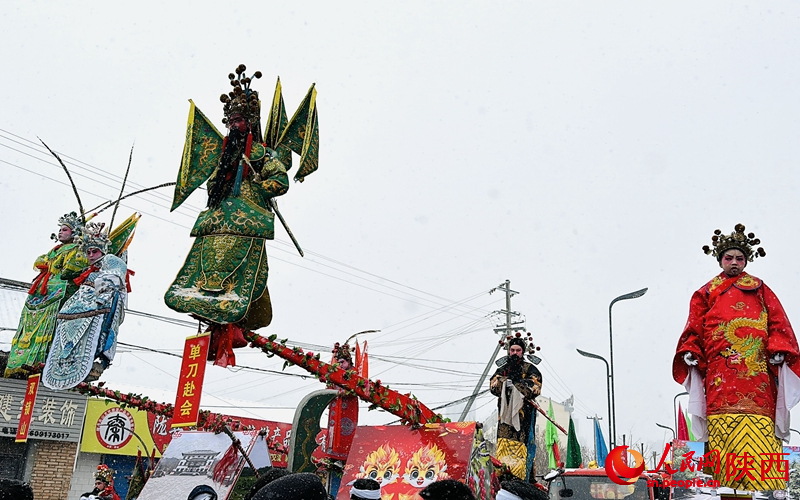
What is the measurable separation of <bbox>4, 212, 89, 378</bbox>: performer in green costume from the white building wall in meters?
7.78

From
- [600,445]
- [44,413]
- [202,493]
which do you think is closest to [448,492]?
[202,493]

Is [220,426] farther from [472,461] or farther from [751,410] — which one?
[751,410]

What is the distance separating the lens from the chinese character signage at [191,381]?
25.5 ft

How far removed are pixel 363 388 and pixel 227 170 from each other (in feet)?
9.71

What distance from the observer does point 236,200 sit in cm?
838

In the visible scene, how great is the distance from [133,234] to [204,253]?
5.20m

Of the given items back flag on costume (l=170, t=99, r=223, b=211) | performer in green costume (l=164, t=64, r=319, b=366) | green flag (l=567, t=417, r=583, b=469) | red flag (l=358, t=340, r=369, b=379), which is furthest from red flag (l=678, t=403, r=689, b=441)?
back flag on costume (l=170, t=99, r=223, b=211)

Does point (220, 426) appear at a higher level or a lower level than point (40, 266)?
lower

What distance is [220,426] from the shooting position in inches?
326

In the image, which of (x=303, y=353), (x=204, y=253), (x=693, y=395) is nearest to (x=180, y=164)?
(x=204, y=253)

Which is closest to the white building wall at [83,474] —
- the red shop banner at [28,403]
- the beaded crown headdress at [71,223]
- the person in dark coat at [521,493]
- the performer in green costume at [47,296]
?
the red shop banner at [28,403]

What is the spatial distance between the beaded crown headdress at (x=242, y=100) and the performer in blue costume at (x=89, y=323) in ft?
13.4

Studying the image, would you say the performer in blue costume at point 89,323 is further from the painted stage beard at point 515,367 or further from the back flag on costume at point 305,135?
the painted stage beard at point 515,367

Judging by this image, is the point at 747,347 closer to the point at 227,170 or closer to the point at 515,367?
the point at 515,367
